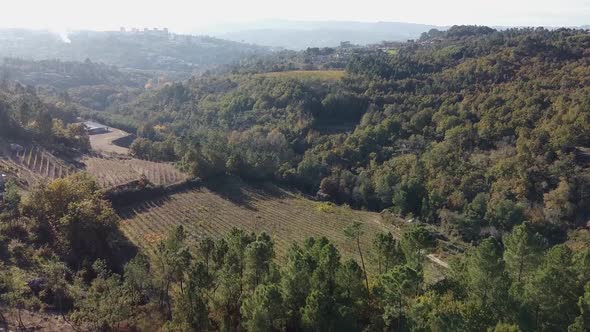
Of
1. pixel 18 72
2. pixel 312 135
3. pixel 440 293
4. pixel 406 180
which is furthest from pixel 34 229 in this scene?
pixel 18 72

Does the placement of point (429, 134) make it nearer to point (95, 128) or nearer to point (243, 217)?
point (243, 217)

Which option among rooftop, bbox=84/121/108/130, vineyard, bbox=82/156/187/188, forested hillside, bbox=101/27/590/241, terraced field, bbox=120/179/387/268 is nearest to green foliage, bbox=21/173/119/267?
terraced field, bbox=120/179/387/268

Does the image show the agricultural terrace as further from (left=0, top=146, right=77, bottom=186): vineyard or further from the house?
the house

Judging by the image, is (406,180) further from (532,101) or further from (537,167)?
(532,101)

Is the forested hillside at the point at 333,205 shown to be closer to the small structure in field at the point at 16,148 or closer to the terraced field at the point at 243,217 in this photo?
the terraced field at the point at 243,217

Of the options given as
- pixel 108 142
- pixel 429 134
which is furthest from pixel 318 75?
pixel 108 142

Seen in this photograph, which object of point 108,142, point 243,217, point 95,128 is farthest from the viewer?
point 95,128

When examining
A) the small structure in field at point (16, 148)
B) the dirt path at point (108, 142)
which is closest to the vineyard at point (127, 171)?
the small structure in field at point (16, 148)
